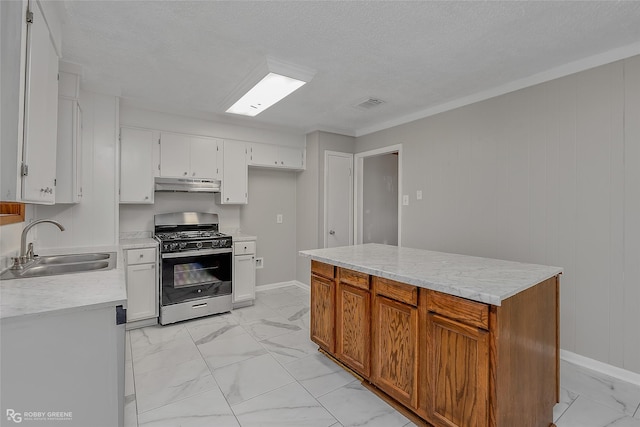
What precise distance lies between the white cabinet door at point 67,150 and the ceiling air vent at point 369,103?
8.74 ft

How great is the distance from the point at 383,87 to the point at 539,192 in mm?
1712

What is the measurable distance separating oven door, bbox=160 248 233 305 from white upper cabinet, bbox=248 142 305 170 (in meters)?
1.34

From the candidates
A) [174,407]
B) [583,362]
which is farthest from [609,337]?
[174,407]

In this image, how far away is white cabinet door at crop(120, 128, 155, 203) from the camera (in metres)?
3.33

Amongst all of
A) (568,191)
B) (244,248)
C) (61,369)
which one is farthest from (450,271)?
(244,248)

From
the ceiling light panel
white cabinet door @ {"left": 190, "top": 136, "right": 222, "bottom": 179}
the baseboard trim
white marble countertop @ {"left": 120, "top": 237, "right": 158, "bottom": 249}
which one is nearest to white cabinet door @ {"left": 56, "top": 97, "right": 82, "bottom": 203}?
white marble countertop @ {"left": 120, "top": 237, "right": 158, "bottom": 249}

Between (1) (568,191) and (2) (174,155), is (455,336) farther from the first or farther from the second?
(2) (174,155)

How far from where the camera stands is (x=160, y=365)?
247cm

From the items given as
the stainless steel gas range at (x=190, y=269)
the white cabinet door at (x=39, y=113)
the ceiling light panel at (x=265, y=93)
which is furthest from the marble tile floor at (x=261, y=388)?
the ceiling light panel at (x=265, y=93)

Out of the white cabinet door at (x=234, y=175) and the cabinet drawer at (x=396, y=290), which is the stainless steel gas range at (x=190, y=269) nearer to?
the white cabinet door at (x=234, y=175)

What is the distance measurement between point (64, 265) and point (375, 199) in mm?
4072

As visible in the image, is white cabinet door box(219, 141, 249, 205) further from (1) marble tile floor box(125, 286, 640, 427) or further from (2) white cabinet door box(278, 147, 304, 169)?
(1) marble tile floor box(125, 286, 640, 427)

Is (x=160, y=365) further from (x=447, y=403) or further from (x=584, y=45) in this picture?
(x=584, y=45)

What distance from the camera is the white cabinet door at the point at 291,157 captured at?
4.44 meters
